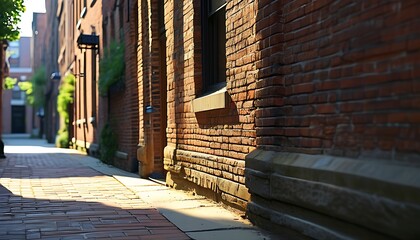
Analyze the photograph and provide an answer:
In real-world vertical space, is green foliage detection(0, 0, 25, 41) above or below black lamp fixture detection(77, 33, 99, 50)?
above

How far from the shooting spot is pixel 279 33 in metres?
4.59

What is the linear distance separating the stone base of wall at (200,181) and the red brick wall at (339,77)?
937 mm

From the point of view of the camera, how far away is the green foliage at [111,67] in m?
12.5

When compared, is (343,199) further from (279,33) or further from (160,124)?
(160,124)

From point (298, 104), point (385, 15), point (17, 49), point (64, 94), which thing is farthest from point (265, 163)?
point (17, 49)

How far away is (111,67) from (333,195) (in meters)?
10.2

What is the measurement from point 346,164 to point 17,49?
6478 centimetres

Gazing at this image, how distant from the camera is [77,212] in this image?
20.2ft

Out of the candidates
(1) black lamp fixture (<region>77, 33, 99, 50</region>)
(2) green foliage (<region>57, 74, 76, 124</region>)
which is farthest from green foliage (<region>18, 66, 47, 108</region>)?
(1) black lamp fixture (<region>77, 33, 99, 50</region>)

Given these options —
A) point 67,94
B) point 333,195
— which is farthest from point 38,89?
point 333,195

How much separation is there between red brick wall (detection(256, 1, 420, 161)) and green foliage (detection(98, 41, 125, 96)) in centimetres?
793

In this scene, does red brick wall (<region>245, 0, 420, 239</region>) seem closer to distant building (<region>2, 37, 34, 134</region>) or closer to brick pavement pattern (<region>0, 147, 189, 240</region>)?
brick pavement pattern (<region>0, 147, 189, 240</region>)

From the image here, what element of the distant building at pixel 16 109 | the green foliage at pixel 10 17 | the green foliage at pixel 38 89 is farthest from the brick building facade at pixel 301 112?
the distant building at pixel 16 109

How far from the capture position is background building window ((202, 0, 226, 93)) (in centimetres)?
666
